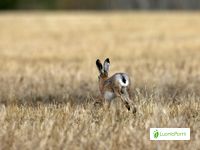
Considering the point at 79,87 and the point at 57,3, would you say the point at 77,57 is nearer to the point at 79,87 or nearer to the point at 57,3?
the point at 79,87

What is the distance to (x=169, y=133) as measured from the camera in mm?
7590

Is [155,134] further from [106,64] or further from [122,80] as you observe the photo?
[106,64]

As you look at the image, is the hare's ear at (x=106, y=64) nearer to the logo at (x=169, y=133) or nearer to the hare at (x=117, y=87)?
the hare at (x=117, y=87)

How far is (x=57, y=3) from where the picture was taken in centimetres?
7488

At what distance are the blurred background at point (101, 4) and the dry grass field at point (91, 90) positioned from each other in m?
35.9

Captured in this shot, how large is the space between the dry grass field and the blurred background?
118 ft

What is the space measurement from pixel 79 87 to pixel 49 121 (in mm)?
5108

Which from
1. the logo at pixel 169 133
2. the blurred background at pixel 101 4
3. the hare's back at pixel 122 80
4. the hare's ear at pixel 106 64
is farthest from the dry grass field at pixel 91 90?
the blurred background at pixel 101 4

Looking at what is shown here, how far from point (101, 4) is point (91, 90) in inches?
2447

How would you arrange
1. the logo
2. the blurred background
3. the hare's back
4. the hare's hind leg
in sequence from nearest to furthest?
the logo, the hare's back, the hare's hind leg, the blurred background

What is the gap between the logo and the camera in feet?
24.4

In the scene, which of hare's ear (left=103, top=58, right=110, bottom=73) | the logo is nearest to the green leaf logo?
the logo

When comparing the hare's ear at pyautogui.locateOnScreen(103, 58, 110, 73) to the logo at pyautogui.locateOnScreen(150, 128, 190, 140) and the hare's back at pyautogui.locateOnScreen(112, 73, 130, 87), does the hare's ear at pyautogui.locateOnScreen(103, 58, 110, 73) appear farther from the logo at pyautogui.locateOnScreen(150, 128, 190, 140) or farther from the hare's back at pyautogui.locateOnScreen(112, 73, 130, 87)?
the logo at pyautogui.locateOnScreen(150, 128, 190, 140)

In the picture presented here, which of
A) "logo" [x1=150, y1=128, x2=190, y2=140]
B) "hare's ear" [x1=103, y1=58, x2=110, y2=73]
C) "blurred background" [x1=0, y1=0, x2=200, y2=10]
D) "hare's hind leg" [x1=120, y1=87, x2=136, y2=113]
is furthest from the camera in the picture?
"blurred background" [x1=0, y1=0, x2=200, y2=10]
